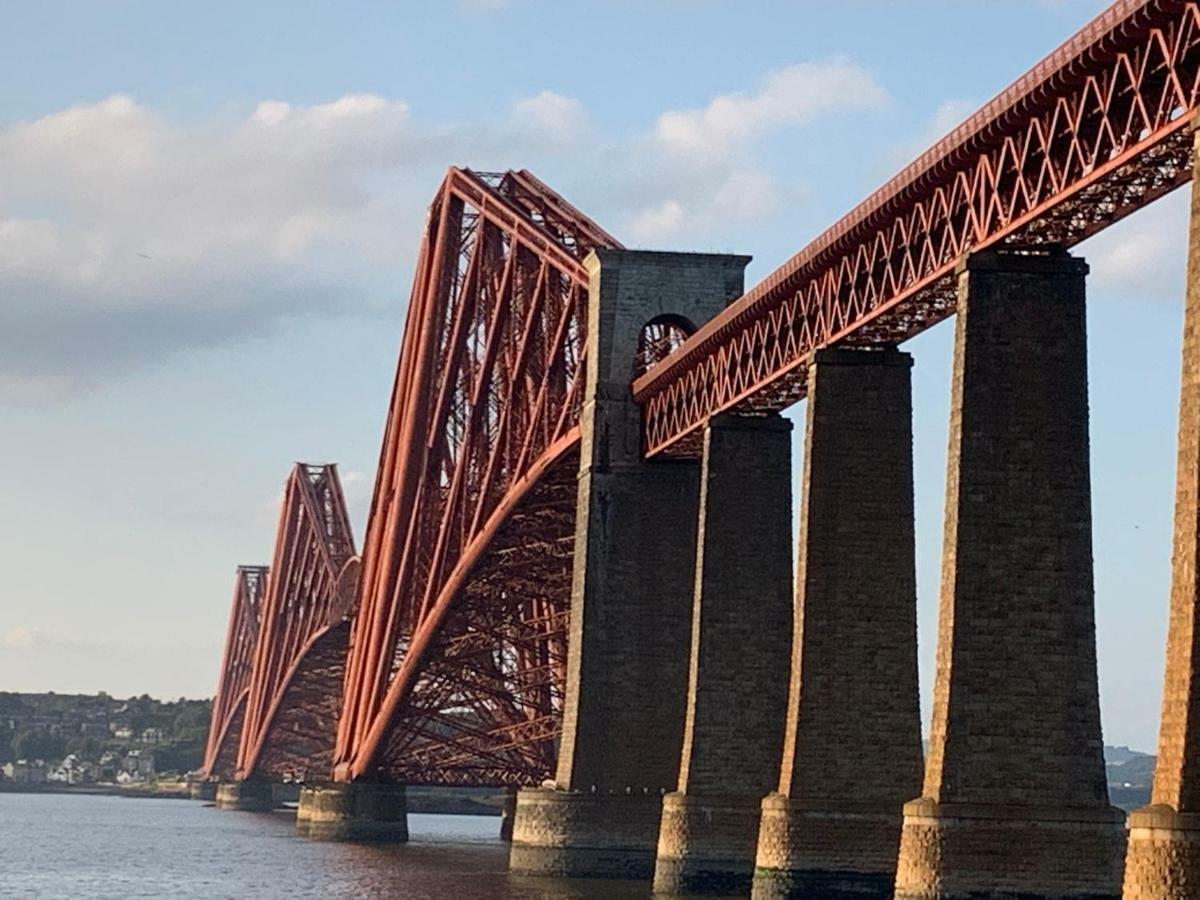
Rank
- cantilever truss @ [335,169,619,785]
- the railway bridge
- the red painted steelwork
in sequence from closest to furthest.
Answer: the red painted steelwork
the railway bridge
cantilever truss @ [335,169,619,785]

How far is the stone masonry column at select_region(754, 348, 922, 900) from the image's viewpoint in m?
70.6

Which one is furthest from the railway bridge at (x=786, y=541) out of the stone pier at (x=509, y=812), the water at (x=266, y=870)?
the stone pier at (x=509, y=812)

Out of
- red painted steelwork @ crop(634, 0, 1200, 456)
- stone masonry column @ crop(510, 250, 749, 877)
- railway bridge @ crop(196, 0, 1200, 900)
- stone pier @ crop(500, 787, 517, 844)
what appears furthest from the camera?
stone pier @ crop(500, 787, 517, 844)

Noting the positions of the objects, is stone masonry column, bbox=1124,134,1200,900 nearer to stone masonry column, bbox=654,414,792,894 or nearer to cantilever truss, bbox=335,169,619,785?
stone masonry column, bbox=654,414,792,894

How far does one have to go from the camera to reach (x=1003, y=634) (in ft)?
194

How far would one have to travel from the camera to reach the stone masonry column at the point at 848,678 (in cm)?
7062

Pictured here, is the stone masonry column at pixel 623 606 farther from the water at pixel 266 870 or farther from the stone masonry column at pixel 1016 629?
the stone masonry column at pixel 1016 629

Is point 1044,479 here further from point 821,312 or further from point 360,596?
point 360,596

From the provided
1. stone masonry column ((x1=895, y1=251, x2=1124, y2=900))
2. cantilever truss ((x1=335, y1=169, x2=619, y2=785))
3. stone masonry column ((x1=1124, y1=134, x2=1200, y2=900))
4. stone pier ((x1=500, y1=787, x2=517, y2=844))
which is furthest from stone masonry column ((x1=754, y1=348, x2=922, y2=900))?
stone pier ((x1=500, y1=787, x2=517, y2=844))

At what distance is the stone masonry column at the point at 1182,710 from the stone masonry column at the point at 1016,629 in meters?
10.9

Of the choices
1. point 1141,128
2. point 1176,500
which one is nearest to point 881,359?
point 1141,128

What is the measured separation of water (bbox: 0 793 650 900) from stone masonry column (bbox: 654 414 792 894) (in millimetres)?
2559

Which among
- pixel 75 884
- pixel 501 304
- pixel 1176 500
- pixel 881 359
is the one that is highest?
pixel 501 304

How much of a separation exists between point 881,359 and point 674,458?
915 inches
